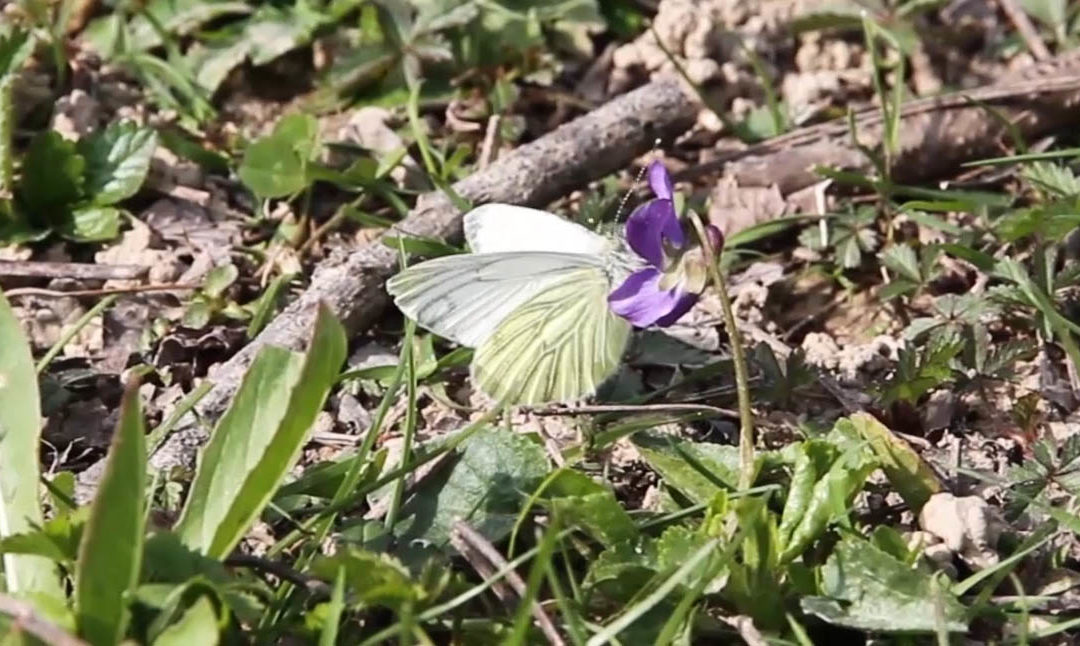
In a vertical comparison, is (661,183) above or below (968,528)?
above

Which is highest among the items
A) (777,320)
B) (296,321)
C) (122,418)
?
(122,418)

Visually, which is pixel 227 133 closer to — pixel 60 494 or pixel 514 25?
pixel 514 25

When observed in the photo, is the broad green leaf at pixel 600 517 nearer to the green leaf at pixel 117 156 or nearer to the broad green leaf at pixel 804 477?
the broad green leaf at pixel 804 477

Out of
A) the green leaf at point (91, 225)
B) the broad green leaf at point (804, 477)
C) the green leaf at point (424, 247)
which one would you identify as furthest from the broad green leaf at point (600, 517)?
the green leaf at point (91, 225)

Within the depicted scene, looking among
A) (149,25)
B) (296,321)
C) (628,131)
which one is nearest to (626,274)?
(296,321)

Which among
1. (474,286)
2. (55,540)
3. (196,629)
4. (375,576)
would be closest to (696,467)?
(474,286)

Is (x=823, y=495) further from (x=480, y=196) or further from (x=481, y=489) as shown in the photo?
(x=480, y=196)
